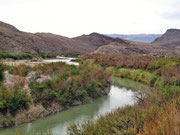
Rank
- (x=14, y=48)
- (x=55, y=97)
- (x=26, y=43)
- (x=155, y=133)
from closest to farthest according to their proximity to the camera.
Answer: (x=155, y=133) < (x=55, y=97) < (x=14, y=48) < (x=26, y=43)

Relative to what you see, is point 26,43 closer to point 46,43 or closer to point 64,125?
point 46,43

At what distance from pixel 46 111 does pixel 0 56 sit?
22.0m

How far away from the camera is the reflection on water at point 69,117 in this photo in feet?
28.6

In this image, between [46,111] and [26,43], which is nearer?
[46,111]

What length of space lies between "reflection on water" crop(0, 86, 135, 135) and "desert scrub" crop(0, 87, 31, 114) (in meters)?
0.90

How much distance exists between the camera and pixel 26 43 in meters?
54.8

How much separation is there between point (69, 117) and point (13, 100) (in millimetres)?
2934

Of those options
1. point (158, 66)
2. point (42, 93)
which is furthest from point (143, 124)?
point (158, 66)

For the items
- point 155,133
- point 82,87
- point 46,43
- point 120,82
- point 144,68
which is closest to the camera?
point 155,133

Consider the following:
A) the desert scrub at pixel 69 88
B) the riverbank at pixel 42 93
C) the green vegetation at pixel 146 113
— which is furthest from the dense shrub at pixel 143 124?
the desert scrub at pixel 69 88

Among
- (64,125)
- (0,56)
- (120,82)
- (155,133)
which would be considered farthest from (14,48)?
(155,133)

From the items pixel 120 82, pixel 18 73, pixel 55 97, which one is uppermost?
pixel 18 73

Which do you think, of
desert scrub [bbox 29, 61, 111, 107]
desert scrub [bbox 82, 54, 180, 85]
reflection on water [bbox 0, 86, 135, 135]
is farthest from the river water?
desert scrub [bbox 82, 54, 180, 85]

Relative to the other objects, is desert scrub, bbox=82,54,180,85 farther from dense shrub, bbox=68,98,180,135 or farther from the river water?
dense shrub, bbox=68,98,180,135
